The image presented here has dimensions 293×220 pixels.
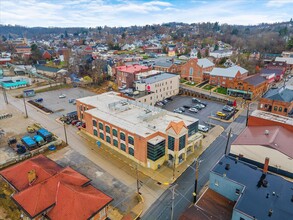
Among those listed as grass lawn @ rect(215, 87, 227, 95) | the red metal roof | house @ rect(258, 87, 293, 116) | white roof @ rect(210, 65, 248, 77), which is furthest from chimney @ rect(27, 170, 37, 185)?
white roof @ rect(210, 65, 248, 77)

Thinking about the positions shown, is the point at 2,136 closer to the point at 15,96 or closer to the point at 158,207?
the point at 15,96

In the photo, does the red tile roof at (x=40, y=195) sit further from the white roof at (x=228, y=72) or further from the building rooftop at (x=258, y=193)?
the white roof at (x=228, y=72)

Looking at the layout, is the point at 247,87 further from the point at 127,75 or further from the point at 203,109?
the point at 127,75

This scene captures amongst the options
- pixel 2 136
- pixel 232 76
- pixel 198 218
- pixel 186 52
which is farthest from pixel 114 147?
pixel 186 52

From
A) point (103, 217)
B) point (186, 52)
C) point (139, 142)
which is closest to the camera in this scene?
point (103, 217)

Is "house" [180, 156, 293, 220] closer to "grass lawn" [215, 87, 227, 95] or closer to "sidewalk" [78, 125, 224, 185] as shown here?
"sidewalk" [78, 125, 224, 185]
